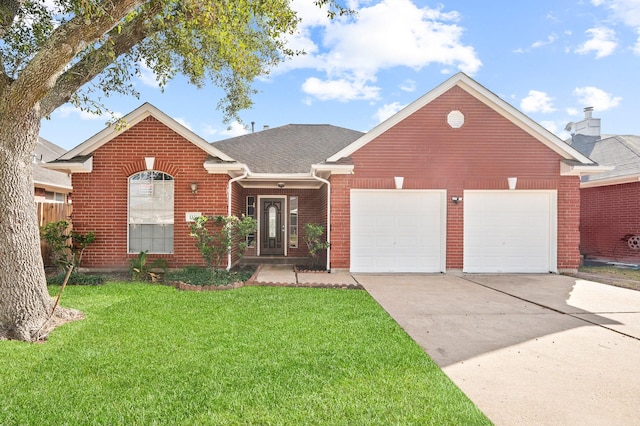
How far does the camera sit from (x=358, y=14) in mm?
7594

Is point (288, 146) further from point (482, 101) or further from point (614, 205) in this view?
point (614, 205)

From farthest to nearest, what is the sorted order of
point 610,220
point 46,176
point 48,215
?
point 46,176, point 610,220, point 48,215

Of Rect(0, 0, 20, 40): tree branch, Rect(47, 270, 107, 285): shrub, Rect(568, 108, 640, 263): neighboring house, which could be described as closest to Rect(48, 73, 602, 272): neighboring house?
Rect(47, 270, 107, 285): shrub

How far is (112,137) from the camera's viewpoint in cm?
977

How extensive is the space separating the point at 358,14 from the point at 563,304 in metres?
6.92

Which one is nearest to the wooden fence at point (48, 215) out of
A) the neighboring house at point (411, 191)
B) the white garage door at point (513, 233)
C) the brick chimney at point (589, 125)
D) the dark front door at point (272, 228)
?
the neighboring house at point (411, 191)

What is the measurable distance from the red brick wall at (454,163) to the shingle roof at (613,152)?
383 centimetres

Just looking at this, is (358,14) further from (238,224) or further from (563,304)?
(563,304)

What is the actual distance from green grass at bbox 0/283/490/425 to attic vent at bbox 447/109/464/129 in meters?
6.68

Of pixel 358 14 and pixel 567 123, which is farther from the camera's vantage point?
pixel 567 123

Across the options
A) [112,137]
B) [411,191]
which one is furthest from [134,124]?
[411,191]

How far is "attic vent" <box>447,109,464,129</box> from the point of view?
10.4m

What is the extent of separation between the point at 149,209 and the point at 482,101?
9.70 m

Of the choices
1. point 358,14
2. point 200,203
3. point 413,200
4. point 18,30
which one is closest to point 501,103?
point 413,200
